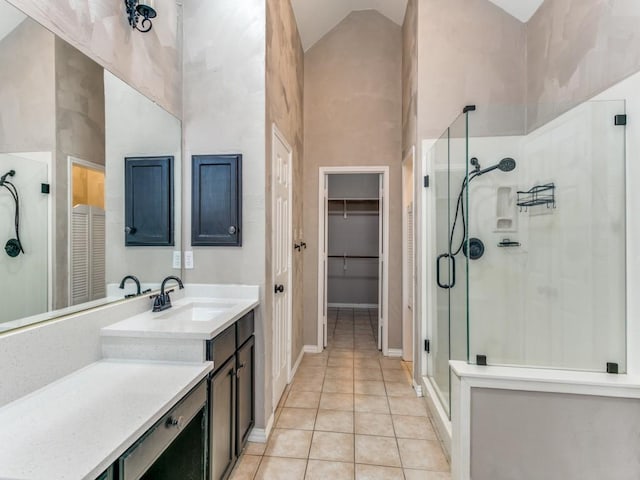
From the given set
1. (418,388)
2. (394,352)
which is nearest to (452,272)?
(418,388)

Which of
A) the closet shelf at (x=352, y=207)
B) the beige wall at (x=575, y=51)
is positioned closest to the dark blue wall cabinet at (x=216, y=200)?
the beige wall at (x=575, y=51)

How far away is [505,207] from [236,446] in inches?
90.6

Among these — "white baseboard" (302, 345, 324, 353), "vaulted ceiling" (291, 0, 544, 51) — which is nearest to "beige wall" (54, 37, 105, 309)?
"vaulted ceiling" (291, 0, 544, 51)

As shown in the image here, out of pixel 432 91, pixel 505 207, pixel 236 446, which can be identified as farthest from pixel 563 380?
pixel 432 91

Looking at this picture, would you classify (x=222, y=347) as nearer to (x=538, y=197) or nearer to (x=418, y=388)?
(x=418, y=388)

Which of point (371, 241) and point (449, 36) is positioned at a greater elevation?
point (449, 36)

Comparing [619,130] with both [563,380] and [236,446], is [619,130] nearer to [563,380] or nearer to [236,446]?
[563,380]

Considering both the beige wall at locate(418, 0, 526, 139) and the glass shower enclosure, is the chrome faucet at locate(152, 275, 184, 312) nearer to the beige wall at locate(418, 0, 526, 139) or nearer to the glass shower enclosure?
the glass shower enclosure

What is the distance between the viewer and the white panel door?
8.11ft

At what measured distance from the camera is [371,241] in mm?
5996

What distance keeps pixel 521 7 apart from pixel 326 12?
1934 mm

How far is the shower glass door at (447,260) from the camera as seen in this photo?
2145mm

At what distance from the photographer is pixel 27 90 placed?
1.16 m

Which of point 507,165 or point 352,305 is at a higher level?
point 507,165
